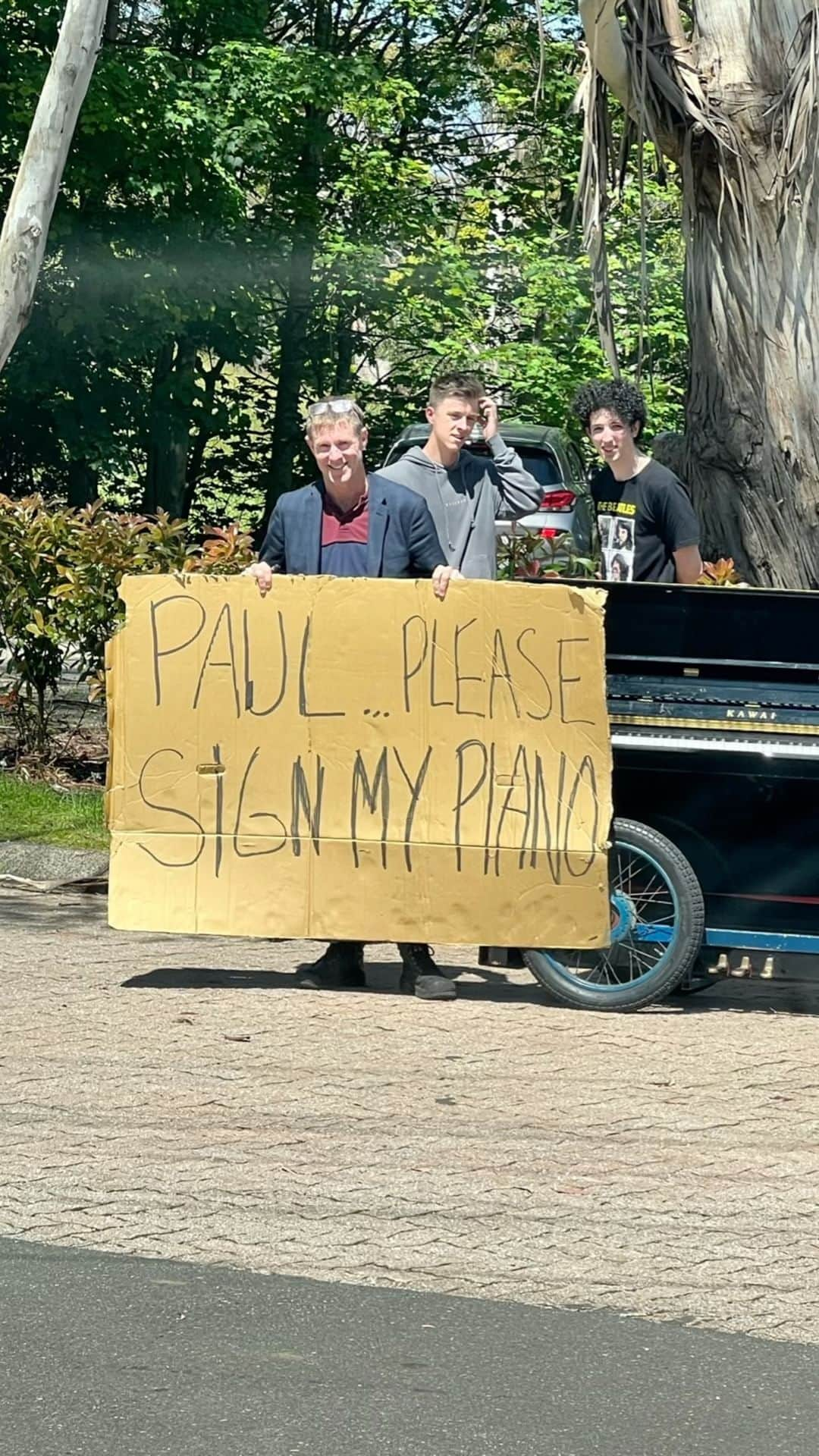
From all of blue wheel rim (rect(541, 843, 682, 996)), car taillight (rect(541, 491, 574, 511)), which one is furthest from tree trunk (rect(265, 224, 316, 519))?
blue wheel rim (rect(541, 843, 682, 996))

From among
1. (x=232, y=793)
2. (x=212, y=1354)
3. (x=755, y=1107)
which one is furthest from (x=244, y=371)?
(x=212, y=1354)

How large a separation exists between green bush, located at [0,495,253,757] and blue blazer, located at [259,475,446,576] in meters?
3.70

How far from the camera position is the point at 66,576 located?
11.6 m

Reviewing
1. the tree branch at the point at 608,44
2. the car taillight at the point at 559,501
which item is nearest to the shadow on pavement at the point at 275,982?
the tree branch at the point at 608,44

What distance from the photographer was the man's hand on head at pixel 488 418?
7.88 m

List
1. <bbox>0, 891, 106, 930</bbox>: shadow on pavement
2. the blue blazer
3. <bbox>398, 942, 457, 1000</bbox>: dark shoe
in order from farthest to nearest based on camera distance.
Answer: <bbox>0, 891, 106, 930</bbox>: shadow on pavement → <bbox>398, 942, 457, 1000</bbox>: dark shoe → the blue blazer

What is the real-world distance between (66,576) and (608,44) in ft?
13.1

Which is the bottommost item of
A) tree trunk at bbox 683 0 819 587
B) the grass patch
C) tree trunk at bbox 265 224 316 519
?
the grass patch

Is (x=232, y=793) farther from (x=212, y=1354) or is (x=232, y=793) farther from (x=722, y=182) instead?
(x=722, y=182)

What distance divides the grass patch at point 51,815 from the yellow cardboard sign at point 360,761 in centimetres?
310

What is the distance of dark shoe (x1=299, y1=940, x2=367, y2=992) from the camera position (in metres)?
7.91

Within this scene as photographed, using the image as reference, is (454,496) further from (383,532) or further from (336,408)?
(336,408)

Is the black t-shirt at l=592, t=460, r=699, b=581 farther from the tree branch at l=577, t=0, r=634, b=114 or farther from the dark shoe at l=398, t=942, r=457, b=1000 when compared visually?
the tree branch at l=577, t=0, r=634, b=114

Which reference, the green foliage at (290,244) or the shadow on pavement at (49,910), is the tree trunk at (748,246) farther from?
the green foliage at (290,244)
